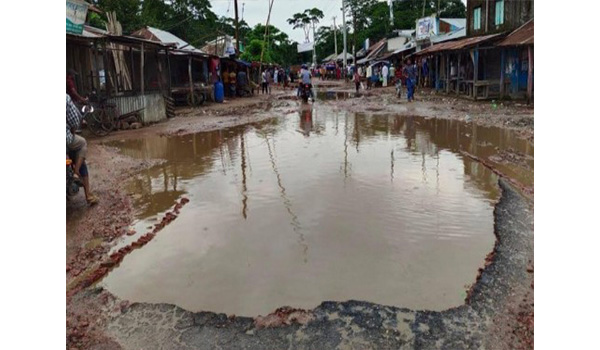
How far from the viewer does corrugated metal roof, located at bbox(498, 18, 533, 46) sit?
1708cm

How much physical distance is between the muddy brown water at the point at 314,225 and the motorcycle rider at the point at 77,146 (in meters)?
0.67

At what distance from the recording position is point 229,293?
3.95 meters

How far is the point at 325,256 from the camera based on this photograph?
15.1 feet

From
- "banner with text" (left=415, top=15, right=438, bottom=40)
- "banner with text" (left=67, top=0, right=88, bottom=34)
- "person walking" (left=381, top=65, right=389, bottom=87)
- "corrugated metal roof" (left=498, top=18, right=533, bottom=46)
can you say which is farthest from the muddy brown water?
"person walking" (left=381, top=65, right=389, bottom=87)

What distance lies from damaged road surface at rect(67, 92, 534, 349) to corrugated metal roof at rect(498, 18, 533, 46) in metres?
9.62

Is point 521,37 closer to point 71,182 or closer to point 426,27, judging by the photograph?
point 426,27

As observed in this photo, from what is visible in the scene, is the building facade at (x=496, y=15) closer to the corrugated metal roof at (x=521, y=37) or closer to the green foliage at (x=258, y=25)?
the corrugated metal roof at (x=521, y=37)

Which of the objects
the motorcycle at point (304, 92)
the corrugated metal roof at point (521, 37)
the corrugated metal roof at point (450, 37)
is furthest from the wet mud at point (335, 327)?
the corrugated metal roof at point (450, 37)

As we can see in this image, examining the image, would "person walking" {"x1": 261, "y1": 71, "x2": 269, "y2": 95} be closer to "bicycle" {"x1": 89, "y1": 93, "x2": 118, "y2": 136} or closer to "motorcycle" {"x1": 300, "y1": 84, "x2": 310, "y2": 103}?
"motorcycle" {"x1": 300, "y1": 84, "x2": 310, "y2": 103}

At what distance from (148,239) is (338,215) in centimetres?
216

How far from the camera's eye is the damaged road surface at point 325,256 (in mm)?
3371

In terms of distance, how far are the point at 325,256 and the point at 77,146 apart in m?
3.50

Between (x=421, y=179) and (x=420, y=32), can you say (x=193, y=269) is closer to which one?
(x=421, y=179)

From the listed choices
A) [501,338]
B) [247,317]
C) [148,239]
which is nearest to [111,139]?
[148,239]
